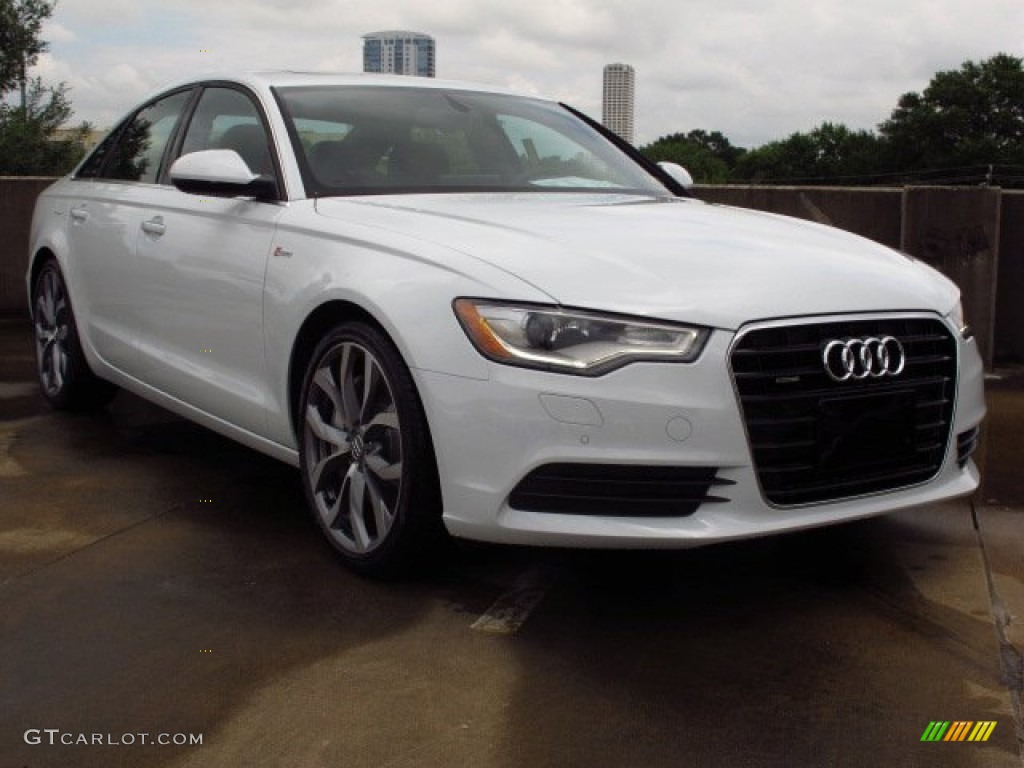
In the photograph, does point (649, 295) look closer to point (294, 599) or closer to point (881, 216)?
point (294, 599)

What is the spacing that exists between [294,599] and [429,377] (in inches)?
31.2

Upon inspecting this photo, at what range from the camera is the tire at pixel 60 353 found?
19.5ft

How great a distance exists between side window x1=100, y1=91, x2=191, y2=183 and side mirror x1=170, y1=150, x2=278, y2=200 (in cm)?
103

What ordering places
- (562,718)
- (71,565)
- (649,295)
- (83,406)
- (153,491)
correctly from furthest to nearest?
(83,406) < (153,491) < (71,565) < (649,295) < (562,718)

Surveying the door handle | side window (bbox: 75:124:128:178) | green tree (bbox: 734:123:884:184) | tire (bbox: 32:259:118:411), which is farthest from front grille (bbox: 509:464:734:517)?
green tree (bbox: 734:123:884:184)

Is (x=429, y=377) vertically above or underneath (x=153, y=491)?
above

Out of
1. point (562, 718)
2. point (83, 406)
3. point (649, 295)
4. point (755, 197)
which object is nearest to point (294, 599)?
point (562, 718)

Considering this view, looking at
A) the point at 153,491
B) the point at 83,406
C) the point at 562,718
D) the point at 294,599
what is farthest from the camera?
the point at 83,406

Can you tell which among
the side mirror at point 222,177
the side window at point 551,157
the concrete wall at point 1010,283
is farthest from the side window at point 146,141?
the concrete wall at point 1010,283

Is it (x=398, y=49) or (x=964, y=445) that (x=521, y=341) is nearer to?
(x=964, y=445)

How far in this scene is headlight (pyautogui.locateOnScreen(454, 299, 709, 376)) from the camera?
124 inches

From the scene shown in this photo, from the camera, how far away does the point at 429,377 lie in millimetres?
3373

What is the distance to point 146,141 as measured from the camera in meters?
5.55

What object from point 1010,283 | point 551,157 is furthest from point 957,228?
point 551,157
